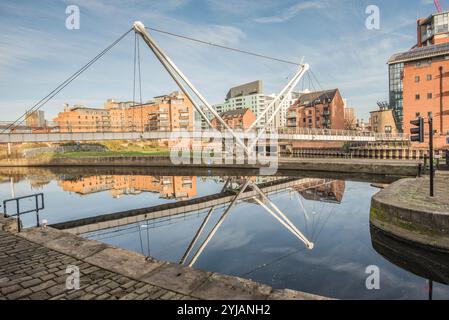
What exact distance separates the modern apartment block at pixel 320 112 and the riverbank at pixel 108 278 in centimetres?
8410

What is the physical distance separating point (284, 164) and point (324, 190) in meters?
15.0

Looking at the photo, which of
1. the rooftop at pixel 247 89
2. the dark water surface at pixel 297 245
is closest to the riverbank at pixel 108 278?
the dark water surface at pixel 297 245

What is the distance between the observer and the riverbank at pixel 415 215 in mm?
8461

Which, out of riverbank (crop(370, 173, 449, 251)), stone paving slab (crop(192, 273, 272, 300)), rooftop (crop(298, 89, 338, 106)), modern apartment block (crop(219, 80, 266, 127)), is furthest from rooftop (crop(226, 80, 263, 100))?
stone paving slab (crop(192, 273, 272, 300))

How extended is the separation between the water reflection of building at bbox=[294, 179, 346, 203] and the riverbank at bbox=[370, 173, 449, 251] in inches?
224

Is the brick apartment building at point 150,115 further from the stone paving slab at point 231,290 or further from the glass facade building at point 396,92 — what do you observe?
the stone paving slab at point 231,290

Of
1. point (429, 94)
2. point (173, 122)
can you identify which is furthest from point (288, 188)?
point (173, 122)

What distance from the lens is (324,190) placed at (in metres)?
21.6

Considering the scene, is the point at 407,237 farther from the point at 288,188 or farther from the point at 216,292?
the point at 288,188

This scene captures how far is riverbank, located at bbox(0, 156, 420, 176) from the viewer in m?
27.4

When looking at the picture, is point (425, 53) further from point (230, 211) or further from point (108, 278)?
point (108, 278)

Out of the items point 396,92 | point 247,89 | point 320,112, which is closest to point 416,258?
point 320,112
